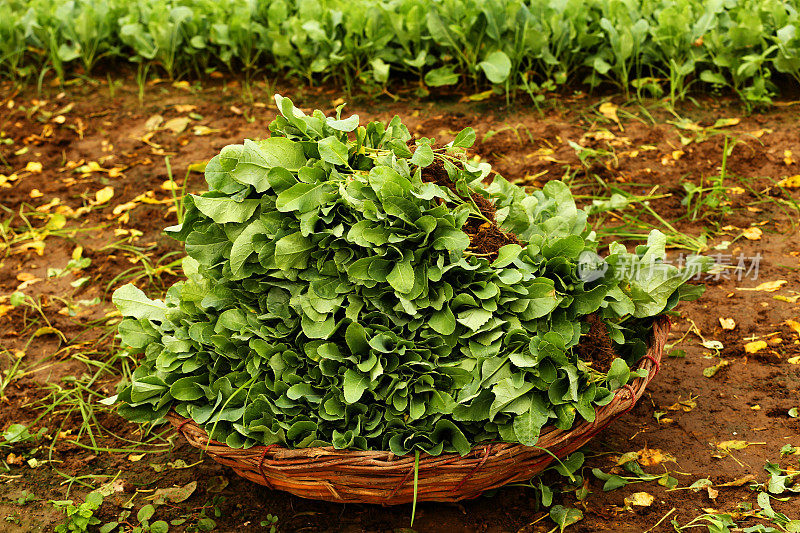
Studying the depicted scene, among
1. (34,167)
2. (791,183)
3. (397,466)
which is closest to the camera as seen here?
(397,466)

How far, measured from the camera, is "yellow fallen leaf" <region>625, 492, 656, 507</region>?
228cm

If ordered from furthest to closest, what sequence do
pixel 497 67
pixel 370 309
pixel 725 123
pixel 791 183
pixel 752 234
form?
pixel 497 67
pixel 725 123
pixel 791 183
pixel 752 234
pixel 370 309

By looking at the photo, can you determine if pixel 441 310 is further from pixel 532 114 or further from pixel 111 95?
pixel 111 95

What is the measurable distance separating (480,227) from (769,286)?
5.13 ft

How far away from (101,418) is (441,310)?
1.61m

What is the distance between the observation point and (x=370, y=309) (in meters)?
2.13

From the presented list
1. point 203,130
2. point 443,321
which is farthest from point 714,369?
point 203,130

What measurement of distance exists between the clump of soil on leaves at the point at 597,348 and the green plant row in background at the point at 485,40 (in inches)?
89.1

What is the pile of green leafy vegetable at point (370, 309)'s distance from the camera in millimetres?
2057

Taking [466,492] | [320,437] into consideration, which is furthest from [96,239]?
[466,492]

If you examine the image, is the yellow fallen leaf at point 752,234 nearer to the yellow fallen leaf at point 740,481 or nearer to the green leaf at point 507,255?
the yellow fallen leaf at point 740,481

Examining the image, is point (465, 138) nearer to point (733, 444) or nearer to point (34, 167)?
point (733, 444)

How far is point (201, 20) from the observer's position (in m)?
4.85

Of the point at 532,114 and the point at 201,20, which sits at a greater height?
the point at 201,20
